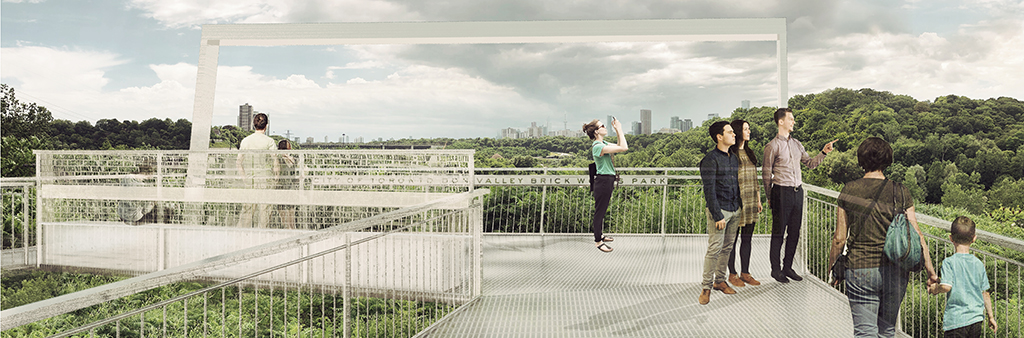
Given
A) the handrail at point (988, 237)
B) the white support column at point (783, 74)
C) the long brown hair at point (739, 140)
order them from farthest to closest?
the white support column at point (783, 74), the long brown hair at point (739, 140), the handrail at point (988, 237)

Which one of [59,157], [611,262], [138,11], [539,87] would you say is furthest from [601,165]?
[138,11]

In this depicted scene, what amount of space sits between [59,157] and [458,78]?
1105 cm

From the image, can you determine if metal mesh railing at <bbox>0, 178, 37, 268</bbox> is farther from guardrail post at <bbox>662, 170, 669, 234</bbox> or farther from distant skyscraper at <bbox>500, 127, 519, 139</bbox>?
distant skyscraper at <bbox>500, 127, 519, 139</bbox>

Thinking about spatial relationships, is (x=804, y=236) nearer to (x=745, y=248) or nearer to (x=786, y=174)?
(x=745, y=248)

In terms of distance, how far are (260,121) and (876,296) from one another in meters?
5.83

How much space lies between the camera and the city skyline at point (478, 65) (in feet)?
30.3

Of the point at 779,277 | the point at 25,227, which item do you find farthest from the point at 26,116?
the point at 779,277

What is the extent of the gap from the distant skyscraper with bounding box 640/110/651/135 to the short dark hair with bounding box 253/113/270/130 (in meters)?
7.32

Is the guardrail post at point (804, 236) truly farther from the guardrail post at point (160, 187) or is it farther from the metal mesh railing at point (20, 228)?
the metal mesh railing at point (20, 228)

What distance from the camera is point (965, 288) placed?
2186 mm

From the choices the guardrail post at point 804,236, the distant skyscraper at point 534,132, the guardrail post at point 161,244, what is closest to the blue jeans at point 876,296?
the guardrail post at point 804,236

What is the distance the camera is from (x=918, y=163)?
26.0 ft

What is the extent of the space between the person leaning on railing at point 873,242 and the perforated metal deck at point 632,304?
0.72 meters

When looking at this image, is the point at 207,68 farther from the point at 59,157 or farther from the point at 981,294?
the point at 981,294
